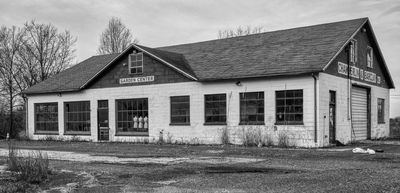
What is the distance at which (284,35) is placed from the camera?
25750 millimetres

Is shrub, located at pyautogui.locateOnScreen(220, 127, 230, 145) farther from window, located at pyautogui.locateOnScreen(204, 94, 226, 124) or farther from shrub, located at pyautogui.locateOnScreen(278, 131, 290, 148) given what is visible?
shrub, located at pyautogui.locateOnScreen(278, 131, 290, 148)

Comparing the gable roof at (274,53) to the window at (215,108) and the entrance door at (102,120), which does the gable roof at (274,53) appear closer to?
the window at (215,108)

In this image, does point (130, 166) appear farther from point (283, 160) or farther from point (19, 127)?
point (19, 127)

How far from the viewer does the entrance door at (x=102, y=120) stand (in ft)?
88.9

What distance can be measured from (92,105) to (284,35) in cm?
1139

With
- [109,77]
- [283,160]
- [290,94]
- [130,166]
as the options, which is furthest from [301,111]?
[109,77]

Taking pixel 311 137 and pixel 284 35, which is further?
pixel 284 35

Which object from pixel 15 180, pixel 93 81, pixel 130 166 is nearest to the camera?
pixel 15 180

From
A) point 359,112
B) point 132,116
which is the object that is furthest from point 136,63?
point 359,112

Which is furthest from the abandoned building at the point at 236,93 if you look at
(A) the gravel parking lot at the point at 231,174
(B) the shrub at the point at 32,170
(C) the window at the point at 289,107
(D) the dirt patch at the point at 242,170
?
(B) the shrub at the point at 32,170

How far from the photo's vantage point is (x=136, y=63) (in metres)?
26.1

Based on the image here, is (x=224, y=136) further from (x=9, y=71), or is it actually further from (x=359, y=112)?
(x=9, y=71)

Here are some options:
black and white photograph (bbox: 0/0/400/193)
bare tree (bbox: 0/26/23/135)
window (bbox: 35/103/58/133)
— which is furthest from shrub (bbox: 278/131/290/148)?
bare tree (bbox: 0/26/23/135)

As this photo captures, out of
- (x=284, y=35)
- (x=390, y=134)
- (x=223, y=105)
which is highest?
(x=284, y=35)
